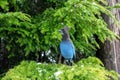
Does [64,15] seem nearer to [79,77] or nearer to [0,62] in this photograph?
[79,77]

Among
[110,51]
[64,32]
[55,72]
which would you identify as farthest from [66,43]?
[110,51]

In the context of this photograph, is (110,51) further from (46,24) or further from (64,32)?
(64,32)

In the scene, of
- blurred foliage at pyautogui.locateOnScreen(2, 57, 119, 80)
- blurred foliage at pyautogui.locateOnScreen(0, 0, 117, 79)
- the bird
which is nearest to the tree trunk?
blurred foliage at pyautogui.locateOnScreen(0, 0, 117, 79)

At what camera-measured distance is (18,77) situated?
2.31 m

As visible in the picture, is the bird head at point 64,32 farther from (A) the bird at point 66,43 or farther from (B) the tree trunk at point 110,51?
(B) the tree trunk at point 110,51

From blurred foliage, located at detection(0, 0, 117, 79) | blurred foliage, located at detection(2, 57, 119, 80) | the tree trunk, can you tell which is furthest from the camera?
the tree trunk

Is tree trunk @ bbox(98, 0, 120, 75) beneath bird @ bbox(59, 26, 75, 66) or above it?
beneath

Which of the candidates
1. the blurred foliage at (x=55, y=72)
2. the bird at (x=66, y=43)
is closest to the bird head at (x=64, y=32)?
the bird at (x=66, y=43)

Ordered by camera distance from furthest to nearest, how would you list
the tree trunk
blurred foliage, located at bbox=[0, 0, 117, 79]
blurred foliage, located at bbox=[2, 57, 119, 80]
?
the tree trunk → blurred foliage, located at bbox=[0, 0, 117, 79] → blurred foliage, located at bbox=[2, 57, 119, 80]

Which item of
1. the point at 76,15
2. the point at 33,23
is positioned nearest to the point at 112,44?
the point at 33,23

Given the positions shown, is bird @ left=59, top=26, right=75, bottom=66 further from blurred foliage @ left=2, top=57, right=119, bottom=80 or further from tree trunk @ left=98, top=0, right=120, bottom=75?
tree trunk @ left=98, top=0, right=120, bottom=75

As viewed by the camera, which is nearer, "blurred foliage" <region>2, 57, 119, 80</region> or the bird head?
"blurred foliage" <region>2, 57, 119, 80</region>

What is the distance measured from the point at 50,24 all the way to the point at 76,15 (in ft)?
1.19

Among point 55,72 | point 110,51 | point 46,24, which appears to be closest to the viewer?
point 55,72
